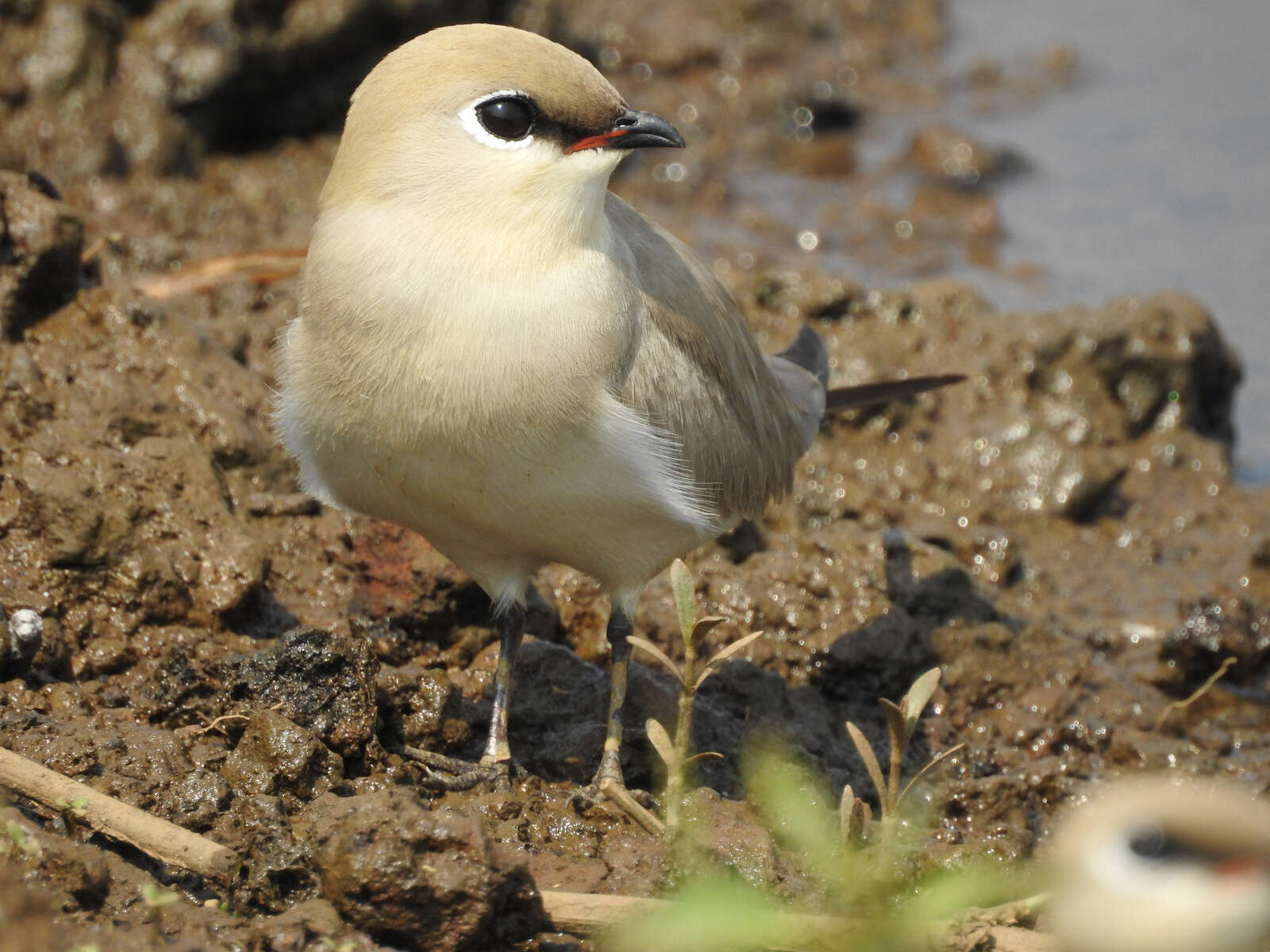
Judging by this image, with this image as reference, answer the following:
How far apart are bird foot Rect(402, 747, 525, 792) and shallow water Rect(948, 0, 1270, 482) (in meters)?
5.45

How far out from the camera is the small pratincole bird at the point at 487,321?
168 inches

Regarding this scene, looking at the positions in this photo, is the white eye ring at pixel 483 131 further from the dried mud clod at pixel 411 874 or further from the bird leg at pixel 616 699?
the dried mud clod at pixel 411 874

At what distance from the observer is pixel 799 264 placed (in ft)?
32.3

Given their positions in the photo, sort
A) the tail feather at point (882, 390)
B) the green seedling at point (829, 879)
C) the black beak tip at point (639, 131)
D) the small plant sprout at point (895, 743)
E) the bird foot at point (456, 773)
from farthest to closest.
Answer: the tail feather at point (882, 390)
the bird foot at point (456, 773)
the black beak tip at point (639, 131)
the small plant sprout at point (895, 743)
the green seedling at point (829, 879)

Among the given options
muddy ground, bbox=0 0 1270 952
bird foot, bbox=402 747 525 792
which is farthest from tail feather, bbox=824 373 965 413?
bird foot, bbox=402 747 525 792

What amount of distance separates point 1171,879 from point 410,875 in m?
1.70

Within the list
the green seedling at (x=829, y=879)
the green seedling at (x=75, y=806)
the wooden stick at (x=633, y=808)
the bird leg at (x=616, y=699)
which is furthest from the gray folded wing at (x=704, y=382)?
the green seedling at (x=75, y=806)

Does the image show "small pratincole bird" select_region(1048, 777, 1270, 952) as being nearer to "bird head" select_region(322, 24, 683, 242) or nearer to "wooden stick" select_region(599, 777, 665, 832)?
"wooden stick" select_region(599, 777, 665, 832)

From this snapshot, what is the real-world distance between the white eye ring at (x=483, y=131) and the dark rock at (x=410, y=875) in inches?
70.5

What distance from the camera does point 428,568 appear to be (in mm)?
5594

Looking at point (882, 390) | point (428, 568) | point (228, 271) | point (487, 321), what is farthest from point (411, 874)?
point (228, 271)

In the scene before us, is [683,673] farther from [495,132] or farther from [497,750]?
[495,132]

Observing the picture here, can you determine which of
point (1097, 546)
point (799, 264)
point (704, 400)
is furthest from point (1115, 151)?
point (704, 400)

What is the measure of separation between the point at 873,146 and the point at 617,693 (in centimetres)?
769
